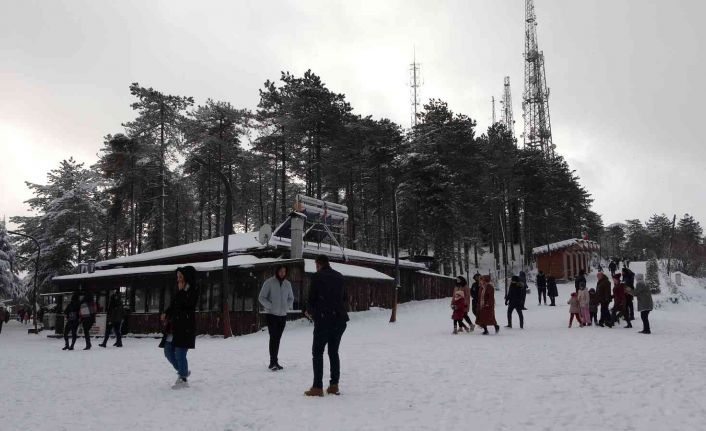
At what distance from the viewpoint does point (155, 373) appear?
980 cm

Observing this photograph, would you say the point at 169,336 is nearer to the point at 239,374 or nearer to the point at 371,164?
the point at 239,374

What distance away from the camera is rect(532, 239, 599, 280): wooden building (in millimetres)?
46344

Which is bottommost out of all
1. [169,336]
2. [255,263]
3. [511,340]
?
[511,340]

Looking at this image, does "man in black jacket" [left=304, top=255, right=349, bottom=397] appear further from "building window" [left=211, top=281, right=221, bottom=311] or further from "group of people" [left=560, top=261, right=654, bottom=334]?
"building window" [left=211, top=281, right=221, bottom=311]

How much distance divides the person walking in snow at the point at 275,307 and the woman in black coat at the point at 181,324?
1.83 meters

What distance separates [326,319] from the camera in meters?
6.92

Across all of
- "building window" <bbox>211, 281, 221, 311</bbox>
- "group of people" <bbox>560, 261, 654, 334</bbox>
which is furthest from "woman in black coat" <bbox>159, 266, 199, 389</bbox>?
"building window" <bbox>211, 281, 221, 311</bbox>

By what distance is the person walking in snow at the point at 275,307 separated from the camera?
9.43m

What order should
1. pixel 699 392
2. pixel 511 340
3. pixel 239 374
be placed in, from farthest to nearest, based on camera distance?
pixel 511 340, pixel 239 374, pixel 699 392

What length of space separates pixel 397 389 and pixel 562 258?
140 ft

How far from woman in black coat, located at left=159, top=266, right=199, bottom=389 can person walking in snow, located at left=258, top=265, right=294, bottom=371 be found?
1828 millimetres

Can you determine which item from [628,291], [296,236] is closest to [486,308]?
[628,291]

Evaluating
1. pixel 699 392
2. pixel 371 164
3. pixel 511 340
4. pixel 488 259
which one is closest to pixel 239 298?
pixel 511 340

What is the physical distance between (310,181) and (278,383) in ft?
115
